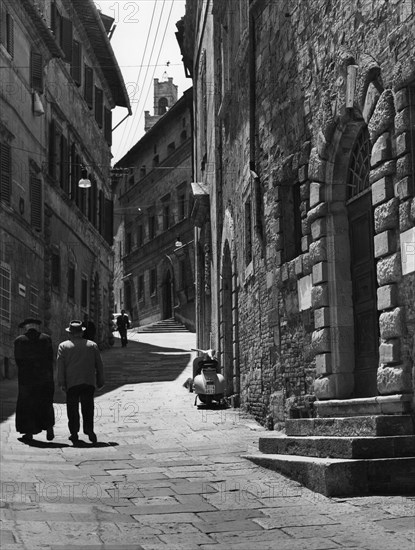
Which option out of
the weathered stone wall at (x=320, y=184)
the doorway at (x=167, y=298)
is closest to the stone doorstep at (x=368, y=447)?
the weathered stone wall at (x=320, y=184)

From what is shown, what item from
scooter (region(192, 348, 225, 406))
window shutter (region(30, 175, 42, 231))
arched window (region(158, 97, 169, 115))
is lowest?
scooter (region(192, 348, 225, 406))

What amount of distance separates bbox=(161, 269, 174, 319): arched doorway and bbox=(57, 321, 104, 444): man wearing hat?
32.7 metres

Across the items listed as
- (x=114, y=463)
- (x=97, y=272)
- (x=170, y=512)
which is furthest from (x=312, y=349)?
(x=97, y=272)

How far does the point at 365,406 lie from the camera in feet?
29.3

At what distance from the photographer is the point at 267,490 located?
7.74 m

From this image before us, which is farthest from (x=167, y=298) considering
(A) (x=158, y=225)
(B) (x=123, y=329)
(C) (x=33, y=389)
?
(C) (x=33, y=389)

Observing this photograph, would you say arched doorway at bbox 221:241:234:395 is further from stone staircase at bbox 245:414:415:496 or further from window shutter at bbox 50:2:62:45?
window shutter at bbox 50:2:62:45

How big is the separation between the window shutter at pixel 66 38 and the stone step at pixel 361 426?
17.5 m

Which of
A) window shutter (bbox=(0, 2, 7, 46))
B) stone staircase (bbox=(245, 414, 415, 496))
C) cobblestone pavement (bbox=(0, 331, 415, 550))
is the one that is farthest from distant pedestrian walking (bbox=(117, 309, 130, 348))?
stone staircase (bbox=(245, 414, 415, 496))

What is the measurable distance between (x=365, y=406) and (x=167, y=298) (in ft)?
117

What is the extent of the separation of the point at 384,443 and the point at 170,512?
1.83 m

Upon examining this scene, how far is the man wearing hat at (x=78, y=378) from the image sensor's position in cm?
1107

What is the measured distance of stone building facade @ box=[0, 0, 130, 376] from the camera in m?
19.2

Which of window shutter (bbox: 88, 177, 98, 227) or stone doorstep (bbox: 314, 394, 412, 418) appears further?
window shutter (bbox: 88, 177, 98, 227)
